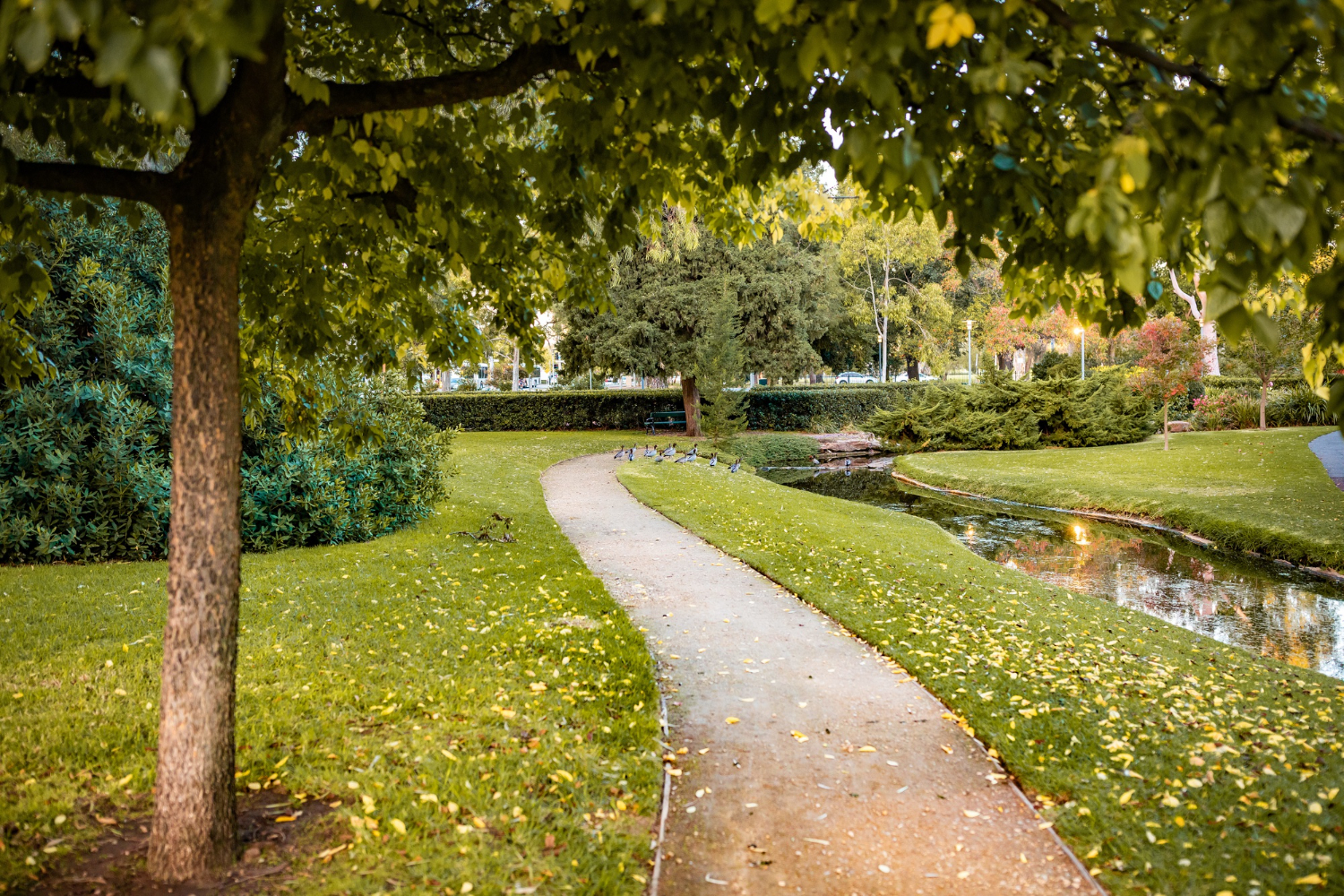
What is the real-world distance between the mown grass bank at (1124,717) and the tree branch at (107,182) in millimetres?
4885

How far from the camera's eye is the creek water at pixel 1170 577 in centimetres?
873

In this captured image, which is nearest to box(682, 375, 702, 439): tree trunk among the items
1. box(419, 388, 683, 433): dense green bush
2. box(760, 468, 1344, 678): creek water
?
box(419, 388, 683, 433): dense green bush

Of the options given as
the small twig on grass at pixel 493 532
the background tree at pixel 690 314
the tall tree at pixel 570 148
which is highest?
the background tree at pixel 690 314

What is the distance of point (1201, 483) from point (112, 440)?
20229 millimetres

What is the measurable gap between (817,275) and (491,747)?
30.3 m

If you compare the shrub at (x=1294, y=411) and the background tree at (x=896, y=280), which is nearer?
the shrub at (x=1294, y=411)

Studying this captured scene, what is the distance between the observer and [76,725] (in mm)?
4656

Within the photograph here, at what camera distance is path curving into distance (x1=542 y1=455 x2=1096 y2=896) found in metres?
3.65

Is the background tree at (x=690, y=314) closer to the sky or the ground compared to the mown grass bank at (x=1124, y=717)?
closer to the sky

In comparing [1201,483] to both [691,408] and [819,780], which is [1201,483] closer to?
[691,408]

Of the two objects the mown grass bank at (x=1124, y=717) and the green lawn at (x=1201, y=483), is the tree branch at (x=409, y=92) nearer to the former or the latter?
the mown grass bank at (x=1124, y=717)

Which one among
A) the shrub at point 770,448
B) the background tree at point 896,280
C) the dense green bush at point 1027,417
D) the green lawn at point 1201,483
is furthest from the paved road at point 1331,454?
the background tree at point 896,280

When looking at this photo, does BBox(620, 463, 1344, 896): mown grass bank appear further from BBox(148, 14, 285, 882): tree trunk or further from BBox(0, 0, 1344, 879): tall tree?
BBox(148, 14, 285, 882): tree trunk

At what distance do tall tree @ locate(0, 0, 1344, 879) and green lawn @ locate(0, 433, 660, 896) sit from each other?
792 mm
